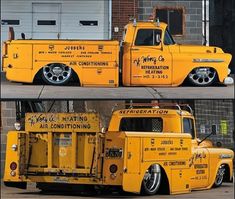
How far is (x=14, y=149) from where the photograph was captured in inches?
494

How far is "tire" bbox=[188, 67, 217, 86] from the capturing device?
11.8 metres

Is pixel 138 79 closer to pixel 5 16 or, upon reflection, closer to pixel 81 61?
pixel 81 61

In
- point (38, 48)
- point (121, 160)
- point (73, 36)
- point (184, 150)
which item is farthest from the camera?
point (73, 36)

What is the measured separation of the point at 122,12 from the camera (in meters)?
16.5

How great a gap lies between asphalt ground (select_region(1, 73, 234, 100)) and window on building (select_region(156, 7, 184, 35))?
4.78 m

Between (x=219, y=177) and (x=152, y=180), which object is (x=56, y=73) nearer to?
(x=152, y=180)

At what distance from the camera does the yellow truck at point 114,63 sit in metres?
11.0

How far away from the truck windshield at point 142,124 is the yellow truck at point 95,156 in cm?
10

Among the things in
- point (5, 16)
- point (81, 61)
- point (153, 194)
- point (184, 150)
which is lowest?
point (153, 194)

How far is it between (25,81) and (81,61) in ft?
3.76

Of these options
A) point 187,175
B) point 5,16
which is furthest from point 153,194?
point 5,16

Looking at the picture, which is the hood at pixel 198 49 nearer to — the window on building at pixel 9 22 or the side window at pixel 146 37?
the side window at pixel 146 37

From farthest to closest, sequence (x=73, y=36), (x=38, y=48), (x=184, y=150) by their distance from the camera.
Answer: (x=73, y=36), (x=184, y=150), (x=38, y=48)

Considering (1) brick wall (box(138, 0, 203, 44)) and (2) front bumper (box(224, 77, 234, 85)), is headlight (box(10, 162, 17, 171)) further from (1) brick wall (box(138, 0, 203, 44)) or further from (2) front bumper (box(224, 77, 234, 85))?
(1) brick wall (box(138, 0, 203, 44))
